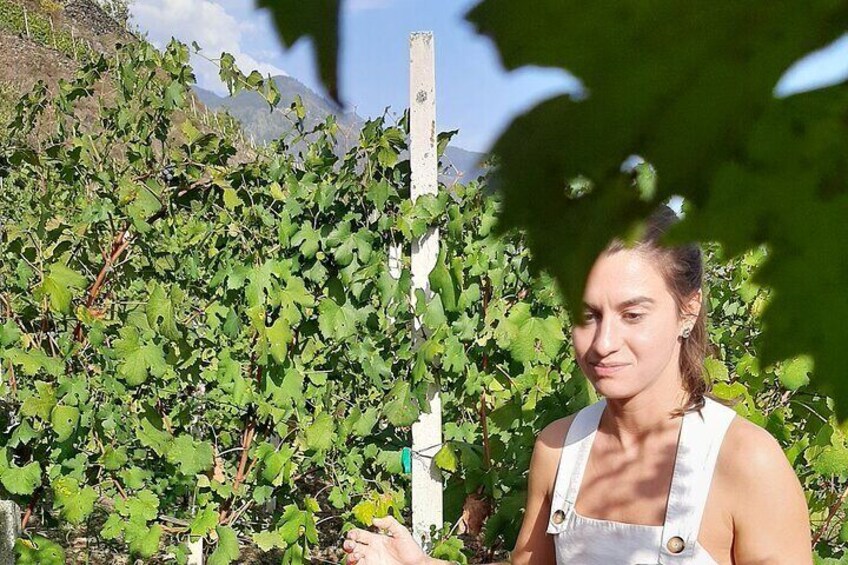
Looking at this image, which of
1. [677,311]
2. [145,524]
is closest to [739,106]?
[677,311]

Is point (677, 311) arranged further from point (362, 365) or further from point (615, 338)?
point (362, 365)

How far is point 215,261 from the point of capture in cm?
376

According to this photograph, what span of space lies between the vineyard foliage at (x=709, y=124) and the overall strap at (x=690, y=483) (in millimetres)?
1584

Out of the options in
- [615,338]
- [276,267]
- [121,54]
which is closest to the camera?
[615,338]

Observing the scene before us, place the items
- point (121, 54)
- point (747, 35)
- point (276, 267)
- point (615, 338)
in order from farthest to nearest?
point (121, 54)
point (276, 267)
point (615, 338)
point (747, 35)

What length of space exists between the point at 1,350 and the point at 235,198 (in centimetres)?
109

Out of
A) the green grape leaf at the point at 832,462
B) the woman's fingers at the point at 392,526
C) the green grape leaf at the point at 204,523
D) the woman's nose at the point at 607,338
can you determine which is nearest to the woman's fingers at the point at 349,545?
the woman's fingers at the point at 392,526

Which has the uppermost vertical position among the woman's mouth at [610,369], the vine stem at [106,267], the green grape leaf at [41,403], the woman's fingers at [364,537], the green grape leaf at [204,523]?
the vine stem at [106,267]

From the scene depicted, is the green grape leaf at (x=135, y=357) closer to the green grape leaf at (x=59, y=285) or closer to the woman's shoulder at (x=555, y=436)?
the green grape leaf at (x=59, y=285)

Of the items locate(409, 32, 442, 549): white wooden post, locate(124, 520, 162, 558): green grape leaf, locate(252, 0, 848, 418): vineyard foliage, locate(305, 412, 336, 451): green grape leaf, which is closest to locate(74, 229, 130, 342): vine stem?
locate(124, 520, 162, 558): green grape leaf

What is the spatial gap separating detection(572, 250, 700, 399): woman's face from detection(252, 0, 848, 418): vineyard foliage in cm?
139

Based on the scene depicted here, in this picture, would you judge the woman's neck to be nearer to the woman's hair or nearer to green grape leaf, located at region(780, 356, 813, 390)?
the woman's hair

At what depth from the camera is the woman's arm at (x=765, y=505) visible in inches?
68.8

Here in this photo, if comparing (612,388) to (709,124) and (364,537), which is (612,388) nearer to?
(364,537)
